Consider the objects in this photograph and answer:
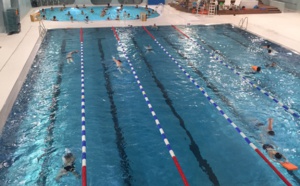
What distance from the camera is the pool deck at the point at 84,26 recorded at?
7090mm

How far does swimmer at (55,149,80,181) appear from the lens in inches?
173

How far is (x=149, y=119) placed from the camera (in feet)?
19.5

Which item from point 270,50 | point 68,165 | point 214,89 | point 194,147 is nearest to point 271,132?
point 194,147

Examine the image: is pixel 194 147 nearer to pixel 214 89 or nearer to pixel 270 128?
pixel 270 128

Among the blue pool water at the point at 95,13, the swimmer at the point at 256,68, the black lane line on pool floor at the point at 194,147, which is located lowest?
the black lane line on pool floor at the point at 194,147

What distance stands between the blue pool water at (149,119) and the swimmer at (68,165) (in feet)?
0.29

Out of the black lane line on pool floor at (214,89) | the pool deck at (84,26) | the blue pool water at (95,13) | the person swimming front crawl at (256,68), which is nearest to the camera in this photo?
the black lane line on pool floor at (214,89)

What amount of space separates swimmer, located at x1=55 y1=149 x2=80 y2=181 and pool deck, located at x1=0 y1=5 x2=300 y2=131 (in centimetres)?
185

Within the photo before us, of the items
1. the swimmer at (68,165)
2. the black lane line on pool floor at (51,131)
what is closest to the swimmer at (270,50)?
the black lane line on pool floor at (51,131)

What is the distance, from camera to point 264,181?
4.32 metres

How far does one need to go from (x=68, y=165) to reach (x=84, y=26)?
32.6 ft

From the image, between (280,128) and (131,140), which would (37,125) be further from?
(280,128)

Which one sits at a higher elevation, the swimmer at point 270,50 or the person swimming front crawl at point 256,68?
the swimmer at point 270,50

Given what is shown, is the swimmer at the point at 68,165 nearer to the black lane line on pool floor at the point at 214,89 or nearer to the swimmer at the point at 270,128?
the black lane line on pool floor at the point at 214,89
